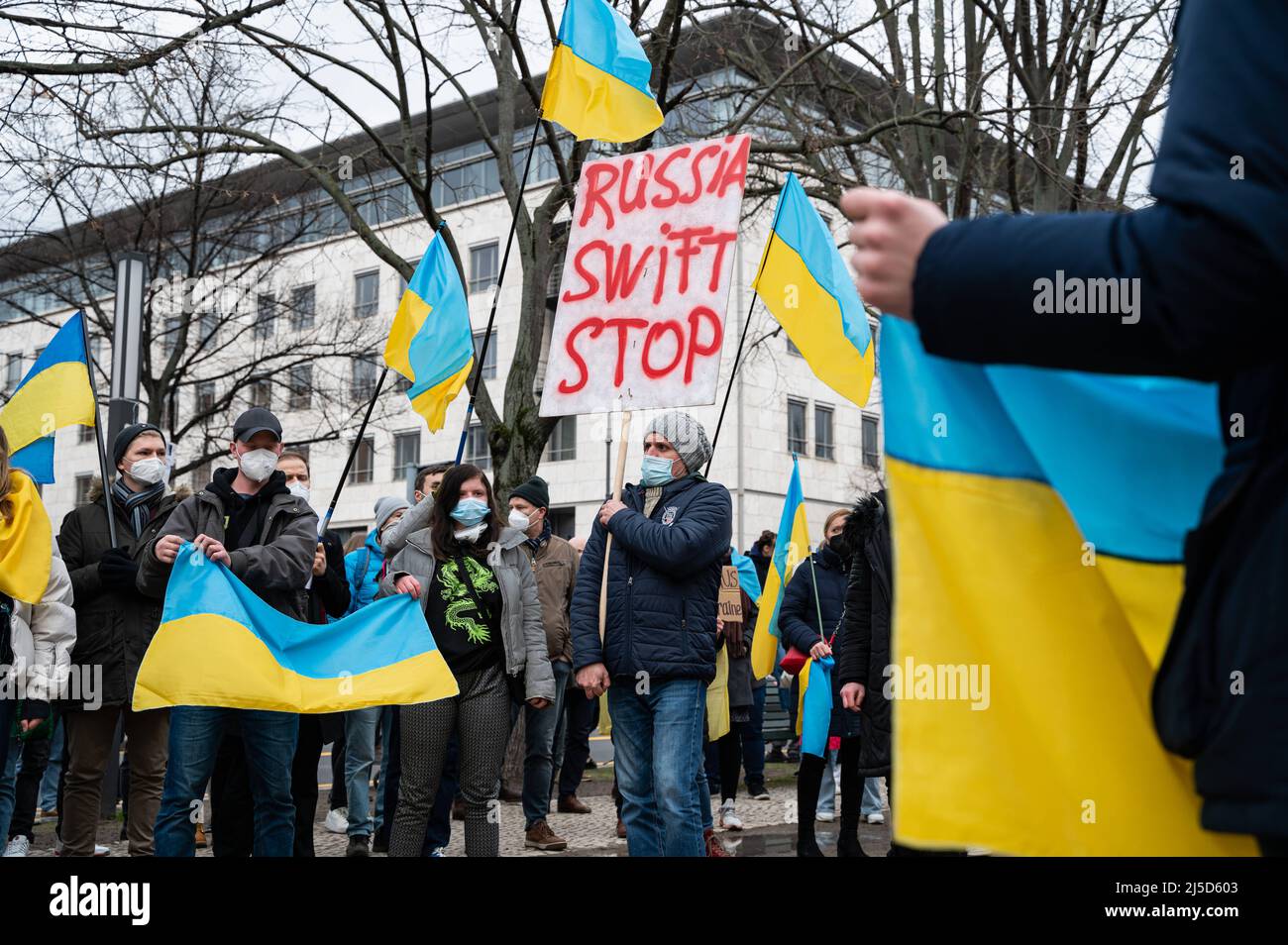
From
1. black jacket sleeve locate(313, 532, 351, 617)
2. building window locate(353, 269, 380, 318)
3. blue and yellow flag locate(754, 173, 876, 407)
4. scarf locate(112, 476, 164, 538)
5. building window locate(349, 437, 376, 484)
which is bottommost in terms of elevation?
black jacket sleeve locate(313, 532, 351, 617)

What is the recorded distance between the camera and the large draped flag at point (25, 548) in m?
5.69

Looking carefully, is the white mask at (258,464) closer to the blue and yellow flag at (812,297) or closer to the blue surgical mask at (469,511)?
the blue surgical mask at (469,511)

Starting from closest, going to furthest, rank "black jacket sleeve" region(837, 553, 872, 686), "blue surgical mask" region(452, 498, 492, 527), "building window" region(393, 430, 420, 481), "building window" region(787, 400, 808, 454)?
"blue surgical mask" region(452, 498, 492, 527) < "black jacket sleeve" region(837, 553, 872, 686) < "building window" region(787, 400, 808, 454) < "building window" region(393, 430, 420, 481)

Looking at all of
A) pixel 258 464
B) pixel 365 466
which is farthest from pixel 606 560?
pixel 365 466

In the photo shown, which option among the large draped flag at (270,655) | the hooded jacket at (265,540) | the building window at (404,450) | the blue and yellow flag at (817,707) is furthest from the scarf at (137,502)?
the building window at (404,450)

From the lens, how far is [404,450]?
43.1 m

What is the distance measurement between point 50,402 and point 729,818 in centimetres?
530

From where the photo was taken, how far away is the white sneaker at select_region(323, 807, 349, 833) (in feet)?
31.0

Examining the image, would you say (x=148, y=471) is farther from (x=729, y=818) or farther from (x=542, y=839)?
(x=729, y=818)

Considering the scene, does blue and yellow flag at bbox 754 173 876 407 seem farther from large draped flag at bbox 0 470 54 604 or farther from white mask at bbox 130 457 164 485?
large draped flag at bbox 0 470 54 604

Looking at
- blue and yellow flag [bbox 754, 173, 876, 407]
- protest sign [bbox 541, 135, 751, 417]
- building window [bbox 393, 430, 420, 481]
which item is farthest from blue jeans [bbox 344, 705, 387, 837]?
building window [bbox 393, 430, 420, 481]

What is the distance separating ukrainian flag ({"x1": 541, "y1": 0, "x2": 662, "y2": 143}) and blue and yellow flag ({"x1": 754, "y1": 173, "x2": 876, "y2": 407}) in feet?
3.30
